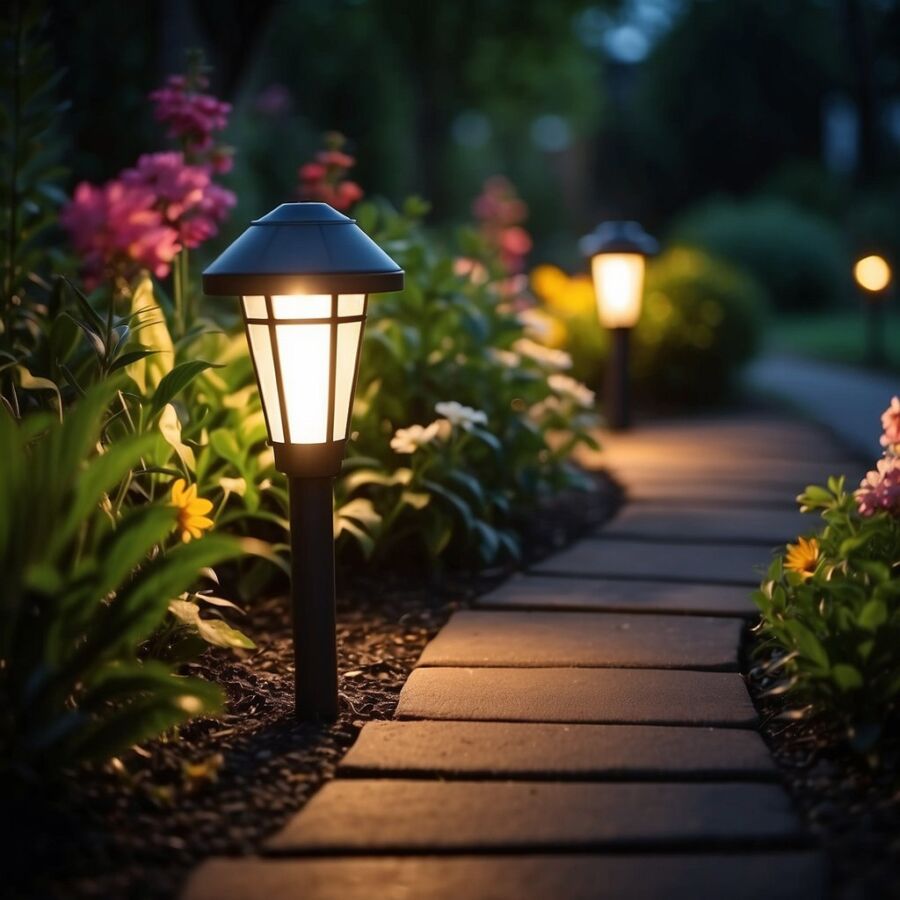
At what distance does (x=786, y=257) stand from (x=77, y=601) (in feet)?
72.7

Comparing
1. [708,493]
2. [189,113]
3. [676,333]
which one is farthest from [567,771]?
[676,333]

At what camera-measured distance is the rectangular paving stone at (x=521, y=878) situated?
2189 millimetres

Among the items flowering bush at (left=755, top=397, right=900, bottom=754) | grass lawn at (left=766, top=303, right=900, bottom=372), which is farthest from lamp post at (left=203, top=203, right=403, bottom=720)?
grass lawn at (left=766, top=303, right=900, bottom=372)

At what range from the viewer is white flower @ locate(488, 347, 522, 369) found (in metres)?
5.26

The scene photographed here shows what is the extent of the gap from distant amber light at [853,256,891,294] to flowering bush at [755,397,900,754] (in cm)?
180

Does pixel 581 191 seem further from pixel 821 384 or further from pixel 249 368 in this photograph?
pixel 249 368

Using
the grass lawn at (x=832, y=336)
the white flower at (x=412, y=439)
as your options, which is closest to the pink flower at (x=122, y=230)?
the white flower at (x=412, y=439)

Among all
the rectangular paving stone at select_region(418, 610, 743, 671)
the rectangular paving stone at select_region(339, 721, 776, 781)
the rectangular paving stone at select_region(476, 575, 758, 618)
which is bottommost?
the rectangular paving stone at select_region(339, 721, 776, 781)

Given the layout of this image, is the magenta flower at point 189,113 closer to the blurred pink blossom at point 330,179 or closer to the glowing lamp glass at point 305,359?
the blurred pink blossom at point 330,179

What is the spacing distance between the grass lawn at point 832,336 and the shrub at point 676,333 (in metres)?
2.85

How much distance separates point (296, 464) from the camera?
2994 millimetres

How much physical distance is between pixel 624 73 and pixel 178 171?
41.8 meters

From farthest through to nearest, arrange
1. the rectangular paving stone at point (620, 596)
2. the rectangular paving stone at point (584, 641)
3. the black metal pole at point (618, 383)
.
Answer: the black metal pole at point (618, 383), the rectangular paving stone at point (620, 596), the rectangular paving stone at point (584, 641)

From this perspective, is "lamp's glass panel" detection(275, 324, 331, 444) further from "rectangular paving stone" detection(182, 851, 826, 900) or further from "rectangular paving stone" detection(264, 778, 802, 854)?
"rectangular paving stone" detection(182, 851, 826, 900)
